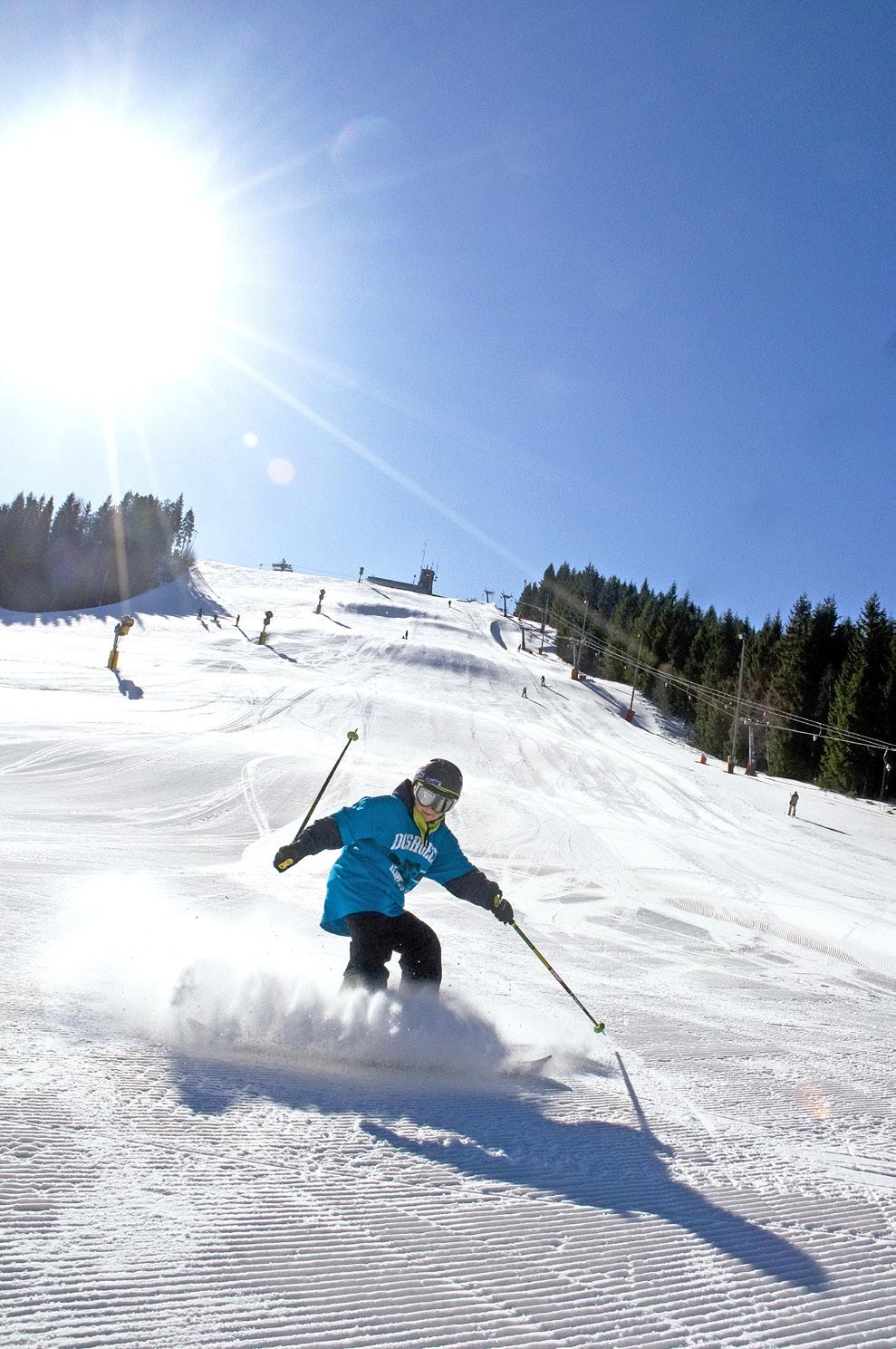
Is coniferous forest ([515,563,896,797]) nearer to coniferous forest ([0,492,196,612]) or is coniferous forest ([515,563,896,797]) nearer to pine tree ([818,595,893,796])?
pine tree ([818,595,893,796])

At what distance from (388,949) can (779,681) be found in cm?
6083

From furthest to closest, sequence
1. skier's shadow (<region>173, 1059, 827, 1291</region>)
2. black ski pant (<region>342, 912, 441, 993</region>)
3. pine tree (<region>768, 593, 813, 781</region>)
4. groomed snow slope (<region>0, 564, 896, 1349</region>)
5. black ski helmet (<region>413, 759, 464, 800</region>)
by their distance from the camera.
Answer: pine tree (<region>768, 593, 813, 781</region>), black ski helmet (<region>413, 759, 464, 800</region>), black ski pant (<region>342, 912, 441, 993</region>), skier's shadow (<region>173, 1059, 827, 1291</region>), groomed snow slope (<region>0, 564, 896, 1349</region>)

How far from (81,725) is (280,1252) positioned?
1535cm

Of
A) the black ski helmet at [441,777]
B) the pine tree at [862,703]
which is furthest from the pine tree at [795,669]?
the black ski helmet at [441,777]

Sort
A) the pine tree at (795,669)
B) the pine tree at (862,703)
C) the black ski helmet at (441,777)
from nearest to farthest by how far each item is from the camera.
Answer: the black ski helmet at (441,777) → the pine tree at (862,703) → the pine tree at (795,669)

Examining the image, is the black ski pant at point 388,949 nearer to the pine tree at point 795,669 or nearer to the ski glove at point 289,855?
the ski glove at point 289,855

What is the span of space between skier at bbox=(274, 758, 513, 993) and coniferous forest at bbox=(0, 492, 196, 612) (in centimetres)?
7352

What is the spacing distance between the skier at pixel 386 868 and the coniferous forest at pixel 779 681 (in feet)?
99.3

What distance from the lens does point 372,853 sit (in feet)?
13.4

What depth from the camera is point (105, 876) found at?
261 inches

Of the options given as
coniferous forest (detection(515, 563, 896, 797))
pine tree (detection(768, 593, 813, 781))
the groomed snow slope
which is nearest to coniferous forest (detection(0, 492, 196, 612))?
coniferous forest (detection(515, 563, 896, 797))

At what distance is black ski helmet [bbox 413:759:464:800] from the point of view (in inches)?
162

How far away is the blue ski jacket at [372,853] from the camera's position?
4.01 meters

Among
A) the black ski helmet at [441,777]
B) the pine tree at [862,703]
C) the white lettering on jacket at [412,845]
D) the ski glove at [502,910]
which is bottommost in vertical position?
the ski glove at [502,910]
